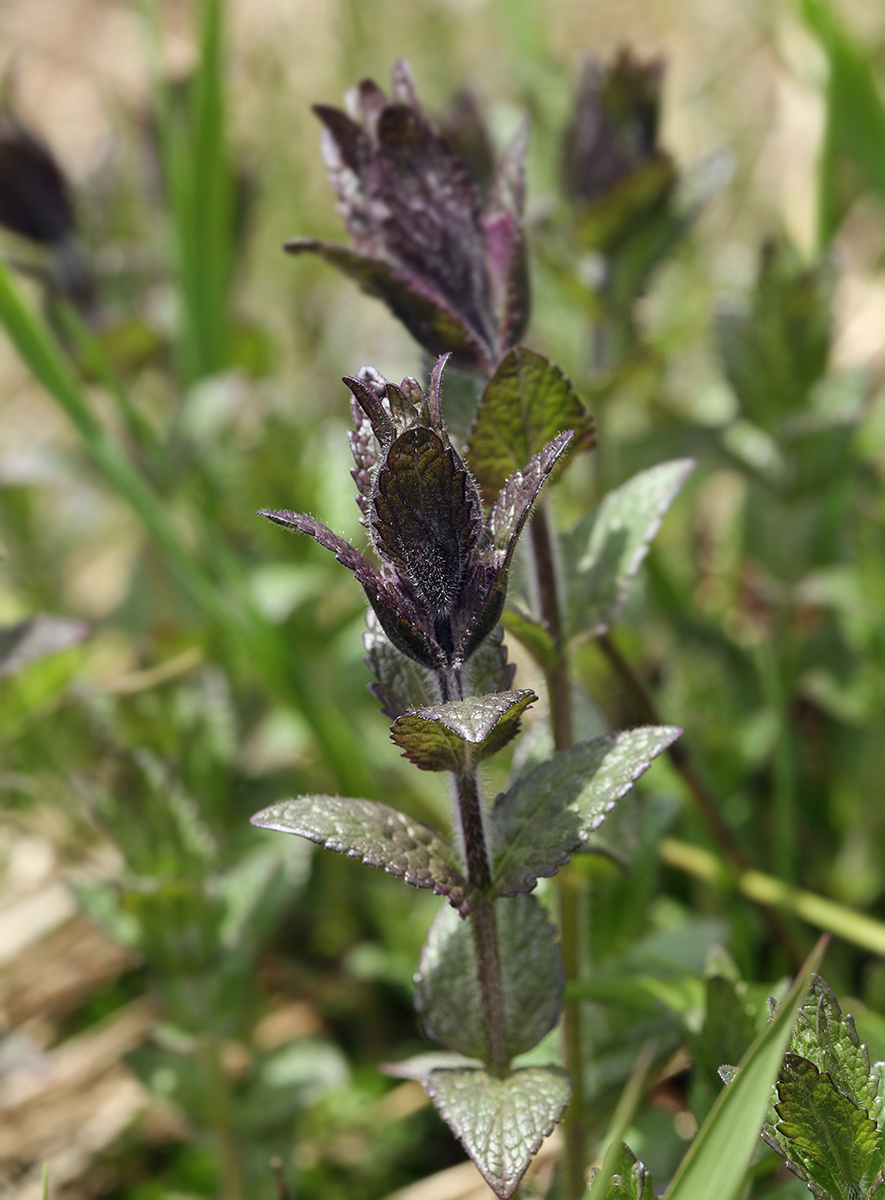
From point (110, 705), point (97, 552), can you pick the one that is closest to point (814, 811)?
point (110, 705)

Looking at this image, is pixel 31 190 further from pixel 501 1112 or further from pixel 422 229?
pixel 501 1112

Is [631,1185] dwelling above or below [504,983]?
below

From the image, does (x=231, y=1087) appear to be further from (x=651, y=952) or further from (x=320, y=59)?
(x=320, y=59)

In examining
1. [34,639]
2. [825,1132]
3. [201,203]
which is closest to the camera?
[825,1132]

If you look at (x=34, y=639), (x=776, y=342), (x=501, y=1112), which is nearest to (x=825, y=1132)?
(x=501, y=1112)

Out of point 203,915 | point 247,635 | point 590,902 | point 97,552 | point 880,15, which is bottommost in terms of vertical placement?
point 590,902

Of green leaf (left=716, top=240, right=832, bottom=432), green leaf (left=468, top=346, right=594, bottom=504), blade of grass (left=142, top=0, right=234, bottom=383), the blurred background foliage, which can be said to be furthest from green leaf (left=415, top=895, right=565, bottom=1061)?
blade of grass (left=142, top=0, right=234, bottom=383)
